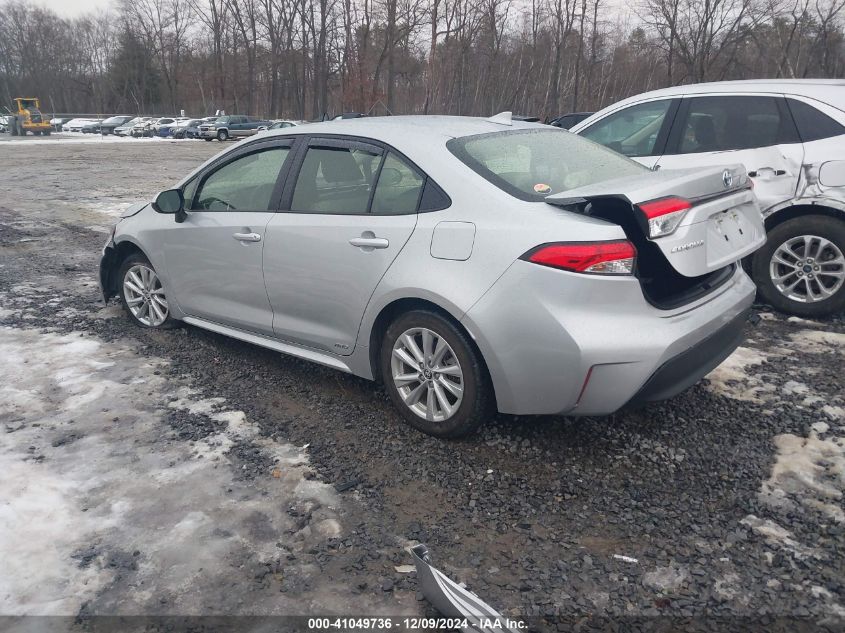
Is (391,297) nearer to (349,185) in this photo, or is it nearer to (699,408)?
(349,185)

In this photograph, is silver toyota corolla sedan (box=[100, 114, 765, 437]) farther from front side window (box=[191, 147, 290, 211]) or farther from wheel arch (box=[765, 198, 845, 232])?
wheel arch (box=[765, 198, 845, 232])

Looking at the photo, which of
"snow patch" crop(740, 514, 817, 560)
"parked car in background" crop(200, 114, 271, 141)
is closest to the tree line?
"parked car in background" crop(200, 114, 271, 141)

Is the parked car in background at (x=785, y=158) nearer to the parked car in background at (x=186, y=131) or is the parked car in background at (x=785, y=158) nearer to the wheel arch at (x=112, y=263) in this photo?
the wheel arch at (x=112, y=263)

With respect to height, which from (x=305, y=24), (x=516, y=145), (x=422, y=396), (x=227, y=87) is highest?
(x=305, y=24)

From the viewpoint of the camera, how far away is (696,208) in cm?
322

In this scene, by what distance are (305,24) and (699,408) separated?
6246cm

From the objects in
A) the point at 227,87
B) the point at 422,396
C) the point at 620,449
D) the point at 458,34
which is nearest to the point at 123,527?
the point at 422,396

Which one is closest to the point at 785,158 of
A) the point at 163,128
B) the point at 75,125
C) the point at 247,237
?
the point at 247,237

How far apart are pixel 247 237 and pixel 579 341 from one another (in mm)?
2303

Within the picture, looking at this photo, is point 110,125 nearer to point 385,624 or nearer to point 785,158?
point 785,158

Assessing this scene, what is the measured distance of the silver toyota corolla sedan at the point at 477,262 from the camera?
305cm

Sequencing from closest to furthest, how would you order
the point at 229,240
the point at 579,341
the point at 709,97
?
1. the point at 579,341
2. the point at 229,240
3. the point at 709,97

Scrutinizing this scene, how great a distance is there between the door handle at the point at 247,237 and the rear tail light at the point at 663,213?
2351mm

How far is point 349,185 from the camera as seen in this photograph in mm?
3934
